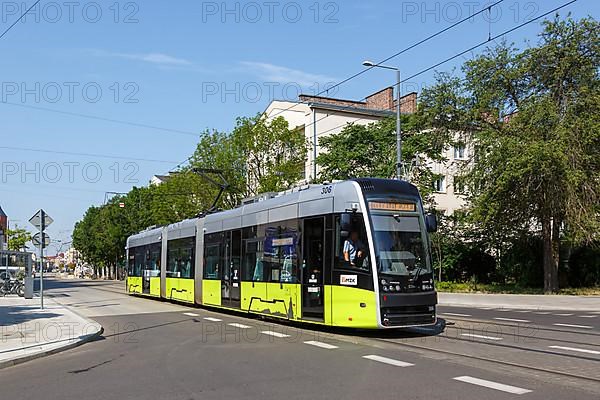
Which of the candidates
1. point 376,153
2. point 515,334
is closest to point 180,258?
point 515,334

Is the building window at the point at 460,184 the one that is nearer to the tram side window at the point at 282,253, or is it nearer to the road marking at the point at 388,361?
the tram side window at the point at 282,253

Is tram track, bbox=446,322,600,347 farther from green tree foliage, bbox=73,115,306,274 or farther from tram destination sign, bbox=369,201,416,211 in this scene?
green tree foliage, bbox=73,115,306,274

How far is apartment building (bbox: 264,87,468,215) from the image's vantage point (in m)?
49.2

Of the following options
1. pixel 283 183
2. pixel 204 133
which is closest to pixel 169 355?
pixel 283 183

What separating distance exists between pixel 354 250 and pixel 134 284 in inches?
858

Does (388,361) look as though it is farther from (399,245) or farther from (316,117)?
(316,117)

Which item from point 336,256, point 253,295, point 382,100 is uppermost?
point 382,100

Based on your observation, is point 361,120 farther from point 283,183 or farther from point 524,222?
point 524,222

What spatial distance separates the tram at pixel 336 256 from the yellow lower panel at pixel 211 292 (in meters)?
0.81

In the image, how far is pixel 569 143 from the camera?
2734 cm

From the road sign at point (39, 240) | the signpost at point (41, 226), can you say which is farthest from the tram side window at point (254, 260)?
the road sign at point (39, 240)

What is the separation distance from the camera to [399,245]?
12969 millimetres

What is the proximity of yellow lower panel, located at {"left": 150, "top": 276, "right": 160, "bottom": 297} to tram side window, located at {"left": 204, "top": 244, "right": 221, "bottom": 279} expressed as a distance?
718cm

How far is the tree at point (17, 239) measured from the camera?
9538cm
